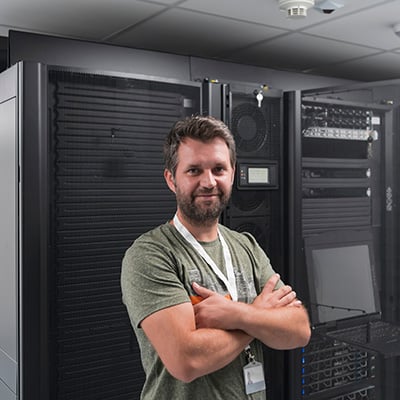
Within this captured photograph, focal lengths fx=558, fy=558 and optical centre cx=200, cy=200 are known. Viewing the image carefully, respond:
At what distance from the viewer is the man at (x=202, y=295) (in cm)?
136

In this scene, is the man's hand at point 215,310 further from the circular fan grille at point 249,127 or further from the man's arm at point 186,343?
the circular fan grille at point 249,127

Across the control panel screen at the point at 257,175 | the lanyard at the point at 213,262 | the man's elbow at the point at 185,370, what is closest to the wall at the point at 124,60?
the control panel screen at the point at 257,175

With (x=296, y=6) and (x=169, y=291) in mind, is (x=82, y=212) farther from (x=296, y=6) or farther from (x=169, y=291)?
(x=296, y=6)

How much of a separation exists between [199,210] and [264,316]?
1.09 feet

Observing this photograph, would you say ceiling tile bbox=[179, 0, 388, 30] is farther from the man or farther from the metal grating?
the man

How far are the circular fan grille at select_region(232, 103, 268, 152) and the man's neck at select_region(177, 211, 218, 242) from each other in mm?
919

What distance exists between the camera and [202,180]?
60.6 inches

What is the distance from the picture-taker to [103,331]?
209 cm

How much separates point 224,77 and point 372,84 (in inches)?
30.1

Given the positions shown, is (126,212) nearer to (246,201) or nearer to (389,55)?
(246,201)

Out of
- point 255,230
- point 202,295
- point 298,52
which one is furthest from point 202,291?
point 298,52

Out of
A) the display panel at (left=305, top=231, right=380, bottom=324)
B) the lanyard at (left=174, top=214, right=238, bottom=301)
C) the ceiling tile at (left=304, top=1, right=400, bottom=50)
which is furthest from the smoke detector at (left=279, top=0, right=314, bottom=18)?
the lanyard at (left=174, top=214, right=238, bottom=301)

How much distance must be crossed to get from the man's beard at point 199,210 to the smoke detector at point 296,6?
38.3 inches

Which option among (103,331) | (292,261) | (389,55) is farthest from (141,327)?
(389,55)
